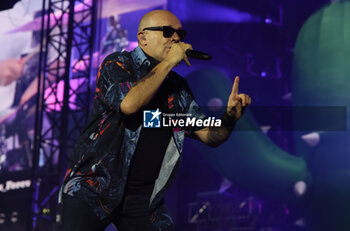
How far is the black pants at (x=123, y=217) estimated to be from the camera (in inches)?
69.2

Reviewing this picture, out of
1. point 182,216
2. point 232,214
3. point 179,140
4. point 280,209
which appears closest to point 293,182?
point 280,209

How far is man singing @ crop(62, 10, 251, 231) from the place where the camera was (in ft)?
5.74

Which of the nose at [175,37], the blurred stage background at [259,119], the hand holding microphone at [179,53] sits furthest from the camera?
the blurred stage background at [259,119]

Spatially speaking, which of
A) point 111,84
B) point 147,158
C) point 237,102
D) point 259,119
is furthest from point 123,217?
point 259,119

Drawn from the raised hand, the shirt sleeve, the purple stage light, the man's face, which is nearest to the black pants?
the shirt sleeve

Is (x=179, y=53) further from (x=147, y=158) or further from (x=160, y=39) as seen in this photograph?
(x=147, y=158)

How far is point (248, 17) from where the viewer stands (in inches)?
279

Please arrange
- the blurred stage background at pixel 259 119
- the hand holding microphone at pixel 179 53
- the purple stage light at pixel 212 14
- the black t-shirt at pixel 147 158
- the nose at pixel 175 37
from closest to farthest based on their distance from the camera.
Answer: the hand holding microphone at pixel 179 53
the black t-shirt at pixel 147 158
the nose at pixel 175 37
the blurred stage background at pixel 259 119
the purple stage light at pixel 212 14

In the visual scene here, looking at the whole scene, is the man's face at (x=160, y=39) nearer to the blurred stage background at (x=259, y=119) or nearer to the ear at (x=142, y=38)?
the ear at (x=142, y=38)

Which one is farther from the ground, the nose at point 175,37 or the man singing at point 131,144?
the nose at point 175,37

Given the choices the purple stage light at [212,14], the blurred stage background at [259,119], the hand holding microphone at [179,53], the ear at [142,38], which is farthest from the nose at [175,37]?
the purple stage light at [212,14]

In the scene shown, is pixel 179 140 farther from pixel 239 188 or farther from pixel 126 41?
pixel 126 41

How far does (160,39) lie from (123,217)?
81 cm

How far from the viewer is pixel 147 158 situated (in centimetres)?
192
